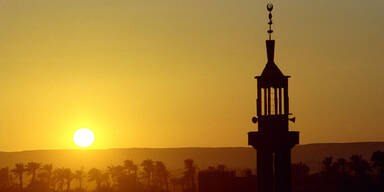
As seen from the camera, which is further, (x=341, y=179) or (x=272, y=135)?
(x=341, y=179)

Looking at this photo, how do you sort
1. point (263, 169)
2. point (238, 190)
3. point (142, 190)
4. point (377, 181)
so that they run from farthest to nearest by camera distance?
point (142, 190) < point (377, 181) < point (238, 190) < point (263, 169)

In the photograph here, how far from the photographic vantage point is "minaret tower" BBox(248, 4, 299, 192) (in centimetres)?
4875

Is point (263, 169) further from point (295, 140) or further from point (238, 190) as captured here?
point (238, 190)

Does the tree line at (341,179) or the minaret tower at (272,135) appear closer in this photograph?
the minaret tower at (272,135)

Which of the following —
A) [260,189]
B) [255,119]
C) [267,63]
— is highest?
[267,63]

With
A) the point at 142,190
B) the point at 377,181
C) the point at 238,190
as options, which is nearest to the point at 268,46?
the point at 238,190

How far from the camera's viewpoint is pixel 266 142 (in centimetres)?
4894

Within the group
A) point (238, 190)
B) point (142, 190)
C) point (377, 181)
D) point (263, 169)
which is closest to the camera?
point (263, 169)

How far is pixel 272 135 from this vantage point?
48906mm

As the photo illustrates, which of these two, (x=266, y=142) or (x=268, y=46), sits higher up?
(x=268, y=46)

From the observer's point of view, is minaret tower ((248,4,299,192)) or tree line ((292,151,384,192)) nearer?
minaret tower ((248,4,299,192))

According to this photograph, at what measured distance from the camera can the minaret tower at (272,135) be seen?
48750 mm

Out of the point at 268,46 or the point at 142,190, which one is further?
the point at 142,190

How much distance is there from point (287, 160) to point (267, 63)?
18.4ft
